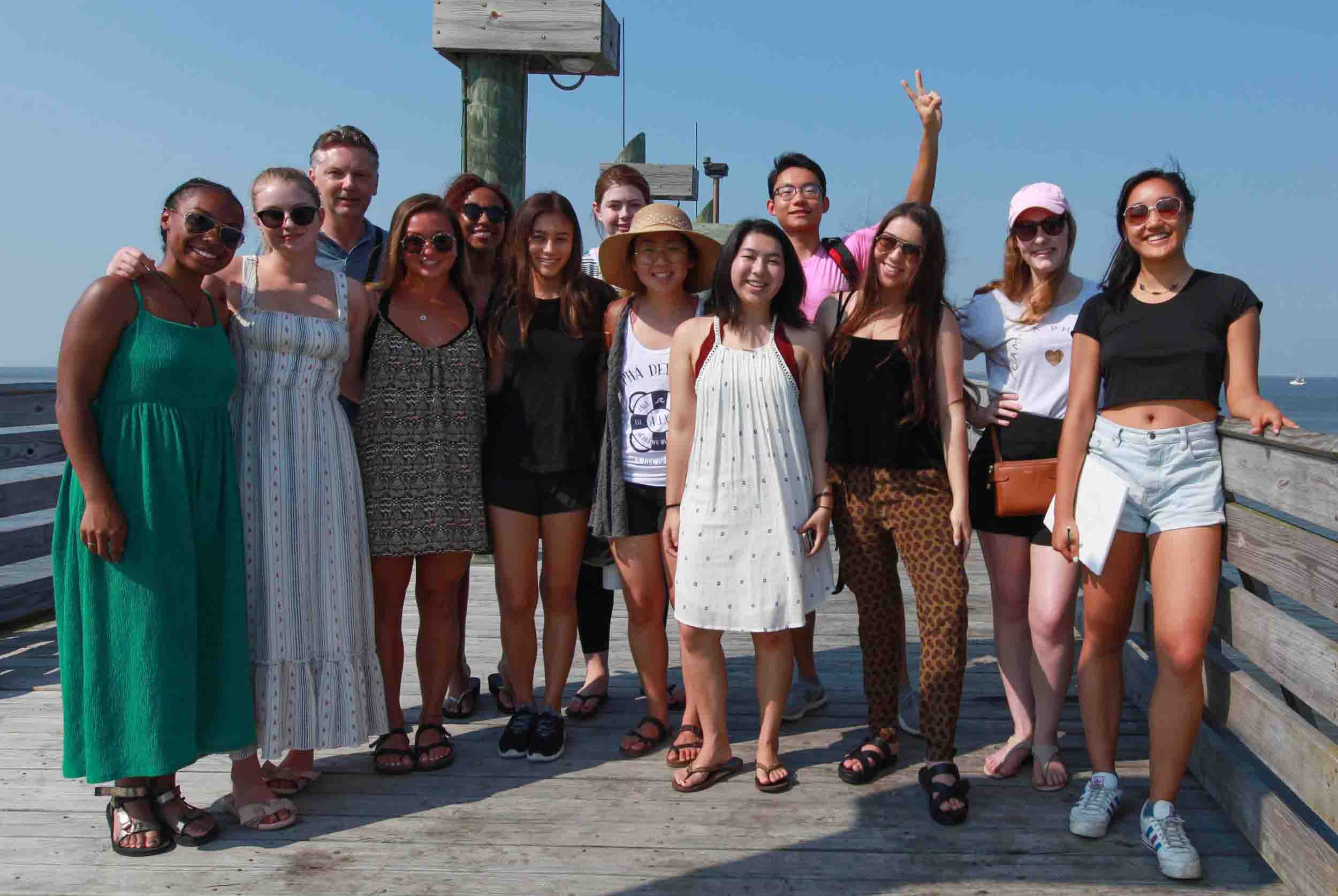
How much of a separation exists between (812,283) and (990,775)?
1.74 meters

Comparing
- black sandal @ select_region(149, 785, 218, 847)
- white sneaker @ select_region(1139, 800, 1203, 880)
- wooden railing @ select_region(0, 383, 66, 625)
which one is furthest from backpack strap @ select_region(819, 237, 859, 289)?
wooden railing @ select_region(0, 383, 66, 625)

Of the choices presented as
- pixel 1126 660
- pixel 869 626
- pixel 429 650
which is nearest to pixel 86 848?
pixel 429 650

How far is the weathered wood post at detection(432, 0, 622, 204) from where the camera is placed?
196 inches

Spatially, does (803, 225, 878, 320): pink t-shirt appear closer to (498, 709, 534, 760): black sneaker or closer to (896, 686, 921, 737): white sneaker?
(896, 686, 921, 737): white sneaker

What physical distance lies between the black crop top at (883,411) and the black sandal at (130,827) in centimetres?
227

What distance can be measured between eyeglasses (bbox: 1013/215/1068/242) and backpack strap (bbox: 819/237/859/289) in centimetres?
59

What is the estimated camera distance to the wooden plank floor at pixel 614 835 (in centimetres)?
277

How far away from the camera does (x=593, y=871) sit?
2830 millimetres

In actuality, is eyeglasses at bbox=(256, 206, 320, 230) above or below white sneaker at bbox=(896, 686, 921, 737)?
above

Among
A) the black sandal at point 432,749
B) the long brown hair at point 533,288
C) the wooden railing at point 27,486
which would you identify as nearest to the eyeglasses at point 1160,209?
the long brown hair at point 533,288

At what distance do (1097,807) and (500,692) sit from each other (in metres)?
2.21

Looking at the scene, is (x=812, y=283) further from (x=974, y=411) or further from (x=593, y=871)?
(x=593, y=871)

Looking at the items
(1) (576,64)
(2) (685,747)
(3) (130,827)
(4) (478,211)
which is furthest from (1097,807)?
(1) (576,64)

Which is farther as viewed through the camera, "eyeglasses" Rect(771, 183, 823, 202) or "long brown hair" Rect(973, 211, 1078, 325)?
"eyeglasses" Rect(771, 183, 823, 202)
